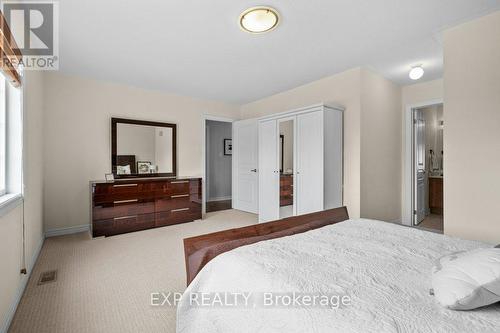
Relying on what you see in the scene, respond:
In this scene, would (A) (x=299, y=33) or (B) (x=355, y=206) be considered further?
(B) (x=355, y=206)

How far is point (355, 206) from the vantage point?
142 inches

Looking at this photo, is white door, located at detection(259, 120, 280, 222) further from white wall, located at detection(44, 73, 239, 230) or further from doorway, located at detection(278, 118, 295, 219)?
white wall, located at detection(44, 73, 239, 230)

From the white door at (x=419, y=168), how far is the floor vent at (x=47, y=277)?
5.11 meters

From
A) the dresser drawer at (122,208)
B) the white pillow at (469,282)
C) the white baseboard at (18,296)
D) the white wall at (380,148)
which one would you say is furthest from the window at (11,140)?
the white wall at (380,148)

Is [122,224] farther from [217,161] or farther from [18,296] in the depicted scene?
[217,161]

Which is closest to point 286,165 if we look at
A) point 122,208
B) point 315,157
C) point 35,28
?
point 315,157

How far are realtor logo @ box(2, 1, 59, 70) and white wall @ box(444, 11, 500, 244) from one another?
12.6 feet

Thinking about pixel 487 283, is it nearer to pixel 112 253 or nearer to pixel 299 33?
pixel 299 33

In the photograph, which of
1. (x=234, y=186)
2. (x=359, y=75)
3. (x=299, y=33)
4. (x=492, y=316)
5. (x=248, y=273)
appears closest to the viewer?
(x=492, y=316)

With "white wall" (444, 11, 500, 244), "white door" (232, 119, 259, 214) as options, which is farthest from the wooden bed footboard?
"white door" (232, 119, 259, 214)

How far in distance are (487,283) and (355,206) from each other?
2.89 m

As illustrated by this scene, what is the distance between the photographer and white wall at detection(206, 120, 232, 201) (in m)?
7.02

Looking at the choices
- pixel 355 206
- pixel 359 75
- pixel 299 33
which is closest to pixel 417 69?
pixel 359 75

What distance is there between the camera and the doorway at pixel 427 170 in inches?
167
